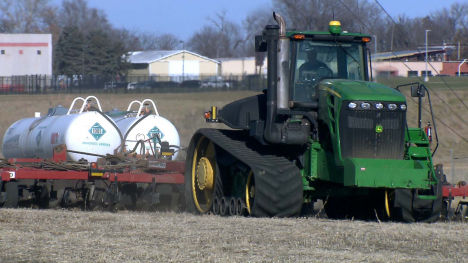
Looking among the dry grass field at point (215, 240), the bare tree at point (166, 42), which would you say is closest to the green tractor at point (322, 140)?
the dry grass field at point (215, 240)

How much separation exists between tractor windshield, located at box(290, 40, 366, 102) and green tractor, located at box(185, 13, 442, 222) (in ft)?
0.05

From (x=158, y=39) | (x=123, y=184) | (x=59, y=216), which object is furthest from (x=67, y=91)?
(x=158, y=39)

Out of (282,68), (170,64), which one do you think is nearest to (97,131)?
(282,68)

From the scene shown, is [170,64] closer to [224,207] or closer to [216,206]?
[216,206]

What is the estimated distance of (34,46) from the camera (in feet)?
240

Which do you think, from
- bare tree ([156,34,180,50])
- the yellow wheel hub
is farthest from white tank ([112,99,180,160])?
bare tree ([156,34,180,50])

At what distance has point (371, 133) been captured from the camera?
9.17m

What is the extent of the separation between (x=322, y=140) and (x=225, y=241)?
3014mm

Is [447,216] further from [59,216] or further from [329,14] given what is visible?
[329,14]

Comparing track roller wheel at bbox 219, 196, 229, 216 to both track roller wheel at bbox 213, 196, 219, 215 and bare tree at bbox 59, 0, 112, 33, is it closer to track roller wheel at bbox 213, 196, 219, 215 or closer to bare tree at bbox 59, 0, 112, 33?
track roller wheel at bbox 213, 196, 219, 215

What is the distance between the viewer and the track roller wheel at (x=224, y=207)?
34.7ft

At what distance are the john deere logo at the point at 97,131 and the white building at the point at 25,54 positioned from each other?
58713 mm

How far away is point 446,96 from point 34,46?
46396mm

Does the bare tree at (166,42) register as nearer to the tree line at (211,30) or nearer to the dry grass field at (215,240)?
the tree line at (211,30)
